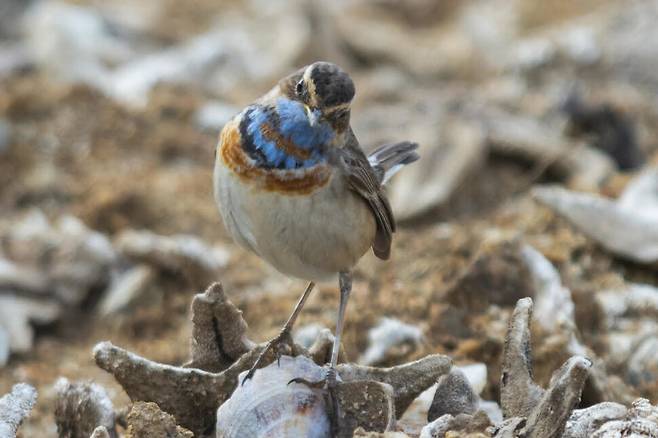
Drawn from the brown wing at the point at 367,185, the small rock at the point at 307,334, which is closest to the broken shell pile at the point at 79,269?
the small rock at the point at 307,334

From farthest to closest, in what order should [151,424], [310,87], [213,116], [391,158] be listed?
[213,116] → [391,158] → [310,87] → [151,424]

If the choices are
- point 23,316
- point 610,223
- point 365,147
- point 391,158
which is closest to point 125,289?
point 23,316

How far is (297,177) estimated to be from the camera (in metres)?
4.05

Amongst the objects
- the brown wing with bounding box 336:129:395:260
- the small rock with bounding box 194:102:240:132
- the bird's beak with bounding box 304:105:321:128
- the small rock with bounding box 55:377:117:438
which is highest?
the small rock with bounding box 194:102:240:132

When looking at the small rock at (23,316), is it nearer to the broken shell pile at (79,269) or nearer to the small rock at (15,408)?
the broken shell pile at (79,269)

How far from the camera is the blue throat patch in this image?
13.2ft

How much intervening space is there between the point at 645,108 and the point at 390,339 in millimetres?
4960

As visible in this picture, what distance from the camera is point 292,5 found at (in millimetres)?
11023

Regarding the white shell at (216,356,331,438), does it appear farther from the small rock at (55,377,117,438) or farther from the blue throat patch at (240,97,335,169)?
the blue throat patch at (240,97,335,169)

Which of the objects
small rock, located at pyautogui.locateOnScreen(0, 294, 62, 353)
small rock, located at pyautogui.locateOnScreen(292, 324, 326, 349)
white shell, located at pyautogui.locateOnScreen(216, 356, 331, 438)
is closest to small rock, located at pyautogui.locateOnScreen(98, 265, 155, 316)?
small rock, located at pyautogui.locateOnScreen(0, 294, 62, 353)

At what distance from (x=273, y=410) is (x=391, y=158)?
1792mm

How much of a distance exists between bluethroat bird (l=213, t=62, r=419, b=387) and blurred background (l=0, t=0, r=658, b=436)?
34.0 inches

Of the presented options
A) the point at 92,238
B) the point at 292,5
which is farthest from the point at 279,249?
the point at 292,5

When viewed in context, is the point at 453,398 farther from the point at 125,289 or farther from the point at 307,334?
the point at 125,289
